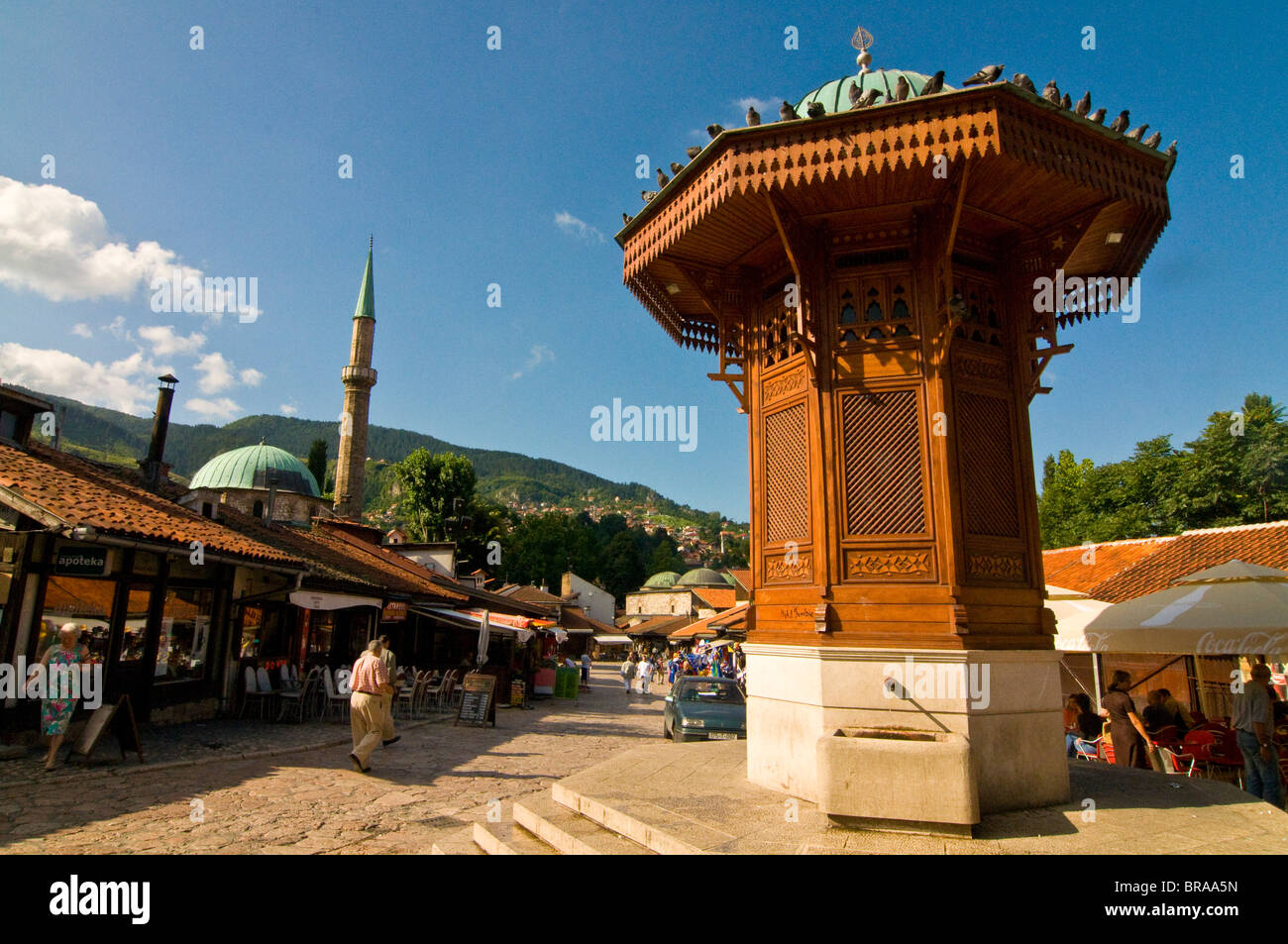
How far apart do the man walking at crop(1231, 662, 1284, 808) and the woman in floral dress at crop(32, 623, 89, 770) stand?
13032 mm

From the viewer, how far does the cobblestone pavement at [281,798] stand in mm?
5941

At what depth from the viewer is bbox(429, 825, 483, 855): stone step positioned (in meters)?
5.54

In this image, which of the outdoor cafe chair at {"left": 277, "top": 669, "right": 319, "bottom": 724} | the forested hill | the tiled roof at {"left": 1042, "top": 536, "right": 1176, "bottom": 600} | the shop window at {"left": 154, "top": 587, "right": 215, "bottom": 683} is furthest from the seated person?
the forested hill

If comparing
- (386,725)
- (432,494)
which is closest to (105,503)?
(386,725)

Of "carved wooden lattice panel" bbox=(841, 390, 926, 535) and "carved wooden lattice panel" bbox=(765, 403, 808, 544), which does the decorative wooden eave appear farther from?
"carved wooden lattice panel" bbox=(765, 403, 808, 544)

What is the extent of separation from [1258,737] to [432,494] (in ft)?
157

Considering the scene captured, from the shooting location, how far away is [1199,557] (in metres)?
16.0

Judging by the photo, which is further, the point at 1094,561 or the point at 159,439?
the point at 1094,561

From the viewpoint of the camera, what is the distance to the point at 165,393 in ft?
50.8

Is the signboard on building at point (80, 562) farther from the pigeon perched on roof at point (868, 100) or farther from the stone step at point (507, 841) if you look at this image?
→ the pigeon perched on roof at point (868, 100)

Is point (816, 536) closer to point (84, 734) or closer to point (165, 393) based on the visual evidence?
point (84, 734)

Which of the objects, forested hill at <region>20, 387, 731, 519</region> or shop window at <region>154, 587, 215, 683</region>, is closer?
shop window at <region>154, 587, 215, 683</region>

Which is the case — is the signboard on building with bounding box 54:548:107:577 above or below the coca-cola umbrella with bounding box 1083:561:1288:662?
above

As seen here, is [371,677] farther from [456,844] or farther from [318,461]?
[318,461]
